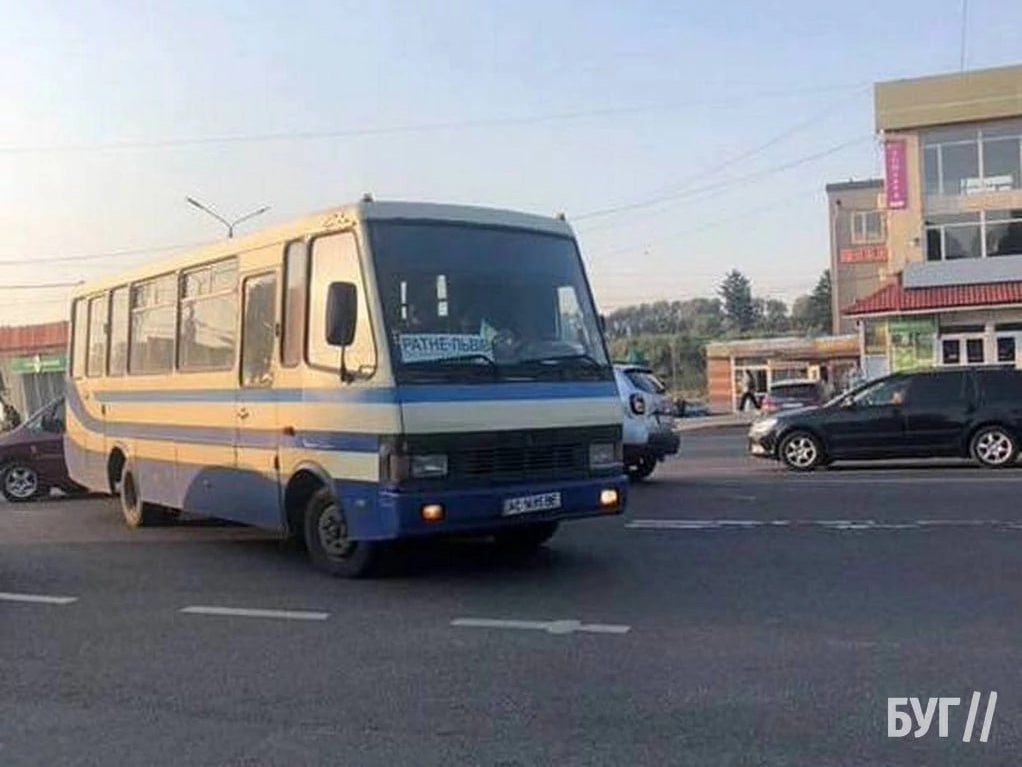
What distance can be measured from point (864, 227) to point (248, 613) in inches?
3333

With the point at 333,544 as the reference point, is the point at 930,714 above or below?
below

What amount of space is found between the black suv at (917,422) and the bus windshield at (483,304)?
1020 centimetres

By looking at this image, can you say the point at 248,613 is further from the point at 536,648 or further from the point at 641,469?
the point at 641,469

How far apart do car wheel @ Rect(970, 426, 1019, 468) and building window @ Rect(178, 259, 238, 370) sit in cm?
1231

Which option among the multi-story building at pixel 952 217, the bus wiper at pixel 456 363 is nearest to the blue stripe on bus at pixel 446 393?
the bus wiper at pixel 456 363

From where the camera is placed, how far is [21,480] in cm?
1800

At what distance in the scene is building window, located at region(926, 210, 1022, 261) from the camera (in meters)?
38.3

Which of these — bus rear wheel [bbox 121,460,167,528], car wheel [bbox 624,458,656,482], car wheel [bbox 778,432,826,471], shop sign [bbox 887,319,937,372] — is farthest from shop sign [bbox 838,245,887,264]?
bus rear wheel [bbox 121,460,167,528]

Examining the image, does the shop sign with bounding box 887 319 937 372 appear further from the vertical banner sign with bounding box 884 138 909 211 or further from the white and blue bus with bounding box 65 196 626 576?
the white and blue bus with bounding box 65 196 626 576

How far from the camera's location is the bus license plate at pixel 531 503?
9.09m

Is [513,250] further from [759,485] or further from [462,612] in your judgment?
[759,485]

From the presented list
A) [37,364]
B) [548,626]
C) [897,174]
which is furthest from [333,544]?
[37,364]

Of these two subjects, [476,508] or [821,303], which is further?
[821,303]

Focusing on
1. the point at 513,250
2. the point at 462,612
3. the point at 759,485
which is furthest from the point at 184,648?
the point at 759,485
